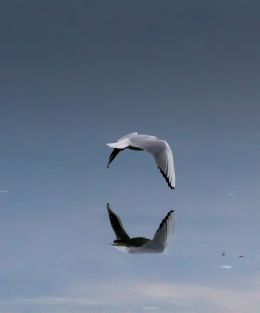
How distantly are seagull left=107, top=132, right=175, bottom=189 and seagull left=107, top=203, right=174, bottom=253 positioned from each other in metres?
0.76

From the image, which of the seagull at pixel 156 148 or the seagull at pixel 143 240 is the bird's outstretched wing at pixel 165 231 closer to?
the seagull at pixel 143 240

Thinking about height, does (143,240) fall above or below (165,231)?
below

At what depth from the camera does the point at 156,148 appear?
8.55 m

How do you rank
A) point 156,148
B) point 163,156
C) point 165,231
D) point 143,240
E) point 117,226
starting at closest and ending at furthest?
1. point 143,240
2. point 165,231
3. point 117,226
4. point 163,156
5. point 156,148

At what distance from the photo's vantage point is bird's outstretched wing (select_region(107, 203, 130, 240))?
7070 millimetres

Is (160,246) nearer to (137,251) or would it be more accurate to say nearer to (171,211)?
(137,251)

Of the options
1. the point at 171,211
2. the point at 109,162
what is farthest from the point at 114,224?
the point at 109,162

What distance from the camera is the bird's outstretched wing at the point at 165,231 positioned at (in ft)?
22.9

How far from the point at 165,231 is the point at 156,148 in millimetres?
1545

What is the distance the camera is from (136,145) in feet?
29.3

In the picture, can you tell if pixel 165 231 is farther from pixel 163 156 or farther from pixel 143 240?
pixel 163 156

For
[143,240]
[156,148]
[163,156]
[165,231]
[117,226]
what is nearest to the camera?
[143,240]

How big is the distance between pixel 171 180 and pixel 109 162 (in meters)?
1.68

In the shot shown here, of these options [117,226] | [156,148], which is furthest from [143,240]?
[156,148]
